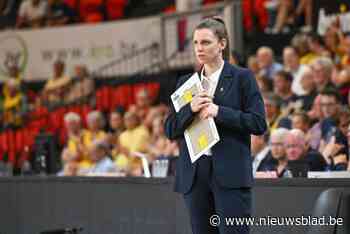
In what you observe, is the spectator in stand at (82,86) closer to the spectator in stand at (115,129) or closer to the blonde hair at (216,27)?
the spectator in stand at (115,129)

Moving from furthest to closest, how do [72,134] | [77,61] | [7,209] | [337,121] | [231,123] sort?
[77,61] → [72,134] → [337,121] → [7,209] → [231,123]

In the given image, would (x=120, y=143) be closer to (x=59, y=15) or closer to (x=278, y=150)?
(x=278, y=150)

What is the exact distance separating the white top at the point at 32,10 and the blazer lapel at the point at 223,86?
49.8 ft

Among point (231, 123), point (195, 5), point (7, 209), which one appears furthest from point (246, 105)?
→ point (195, 5)

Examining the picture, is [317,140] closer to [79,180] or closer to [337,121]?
[337,121]

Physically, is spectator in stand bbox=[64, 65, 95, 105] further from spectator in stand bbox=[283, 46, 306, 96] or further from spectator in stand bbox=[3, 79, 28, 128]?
spectator in stand bbox=[283, 46, 306, 96]

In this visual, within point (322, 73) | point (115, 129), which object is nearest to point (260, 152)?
point (322, 73)

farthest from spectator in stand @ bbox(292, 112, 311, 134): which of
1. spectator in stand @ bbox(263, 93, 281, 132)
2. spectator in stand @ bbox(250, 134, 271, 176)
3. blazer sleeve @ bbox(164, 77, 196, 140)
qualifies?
blazer sleeve @ bbox(164, 77, 196, 140)

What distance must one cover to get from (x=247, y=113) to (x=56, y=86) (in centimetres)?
1382

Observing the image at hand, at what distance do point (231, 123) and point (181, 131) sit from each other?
372mm

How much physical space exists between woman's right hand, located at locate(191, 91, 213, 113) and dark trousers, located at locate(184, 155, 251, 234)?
33cm

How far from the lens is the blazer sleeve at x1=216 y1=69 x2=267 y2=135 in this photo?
6.35 m

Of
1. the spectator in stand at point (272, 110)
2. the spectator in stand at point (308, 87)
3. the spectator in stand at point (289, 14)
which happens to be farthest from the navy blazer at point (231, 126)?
the spectator in stand at point (289, 14)

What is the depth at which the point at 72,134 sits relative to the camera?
16109 mm
